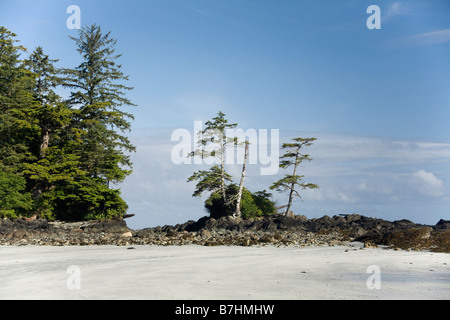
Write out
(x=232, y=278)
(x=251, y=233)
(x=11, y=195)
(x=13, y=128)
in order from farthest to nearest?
(x=13, y=128), (x=11, y=195), (x=251, y=233), (x=232, y=278)

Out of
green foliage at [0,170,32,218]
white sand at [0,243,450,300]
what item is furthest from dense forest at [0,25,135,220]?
white sand at [0,243,450,300]

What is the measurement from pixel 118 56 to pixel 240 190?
1871 centimetres

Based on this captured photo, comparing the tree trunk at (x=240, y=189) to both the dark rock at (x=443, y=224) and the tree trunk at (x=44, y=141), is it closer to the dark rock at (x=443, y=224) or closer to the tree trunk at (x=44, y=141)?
the dark rock at (x=443, y=224)

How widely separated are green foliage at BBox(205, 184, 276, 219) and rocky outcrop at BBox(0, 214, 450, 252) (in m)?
1.90

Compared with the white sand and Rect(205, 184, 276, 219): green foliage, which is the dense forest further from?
the white sand

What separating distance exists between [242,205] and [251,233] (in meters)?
11.0

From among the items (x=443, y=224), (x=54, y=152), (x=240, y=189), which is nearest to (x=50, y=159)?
(x=54, y=152)

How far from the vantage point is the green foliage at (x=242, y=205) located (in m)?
30.8

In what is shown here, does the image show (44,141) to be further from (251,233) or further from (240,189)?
(251,233)

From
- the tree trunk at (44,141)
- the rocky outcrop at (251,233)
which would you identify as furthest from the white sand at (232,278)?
the tree trunk at (44,141)

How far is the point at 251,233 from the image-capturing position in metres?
19.9
